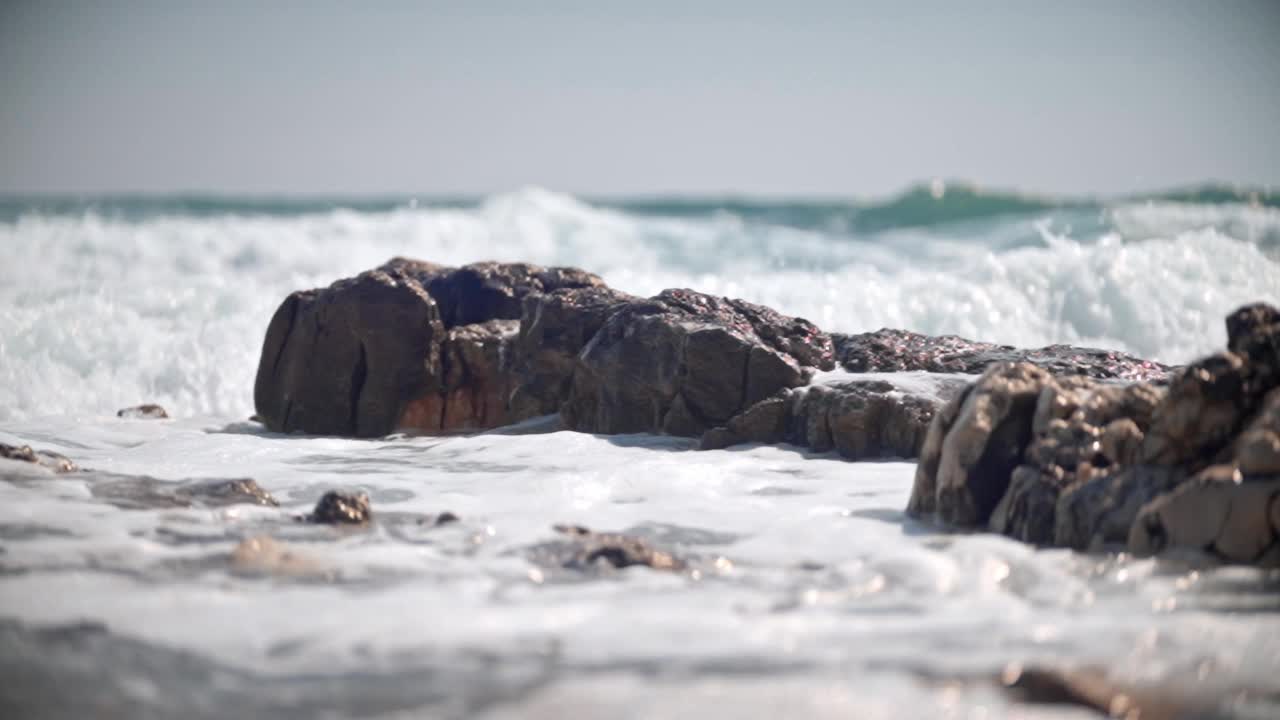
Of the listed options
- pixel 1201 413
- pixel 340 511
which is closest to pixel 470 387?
pixel 340 511

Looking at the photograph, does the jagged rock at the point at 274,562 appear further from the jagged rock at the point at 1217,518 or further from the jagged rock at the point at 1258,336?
the jagged rock at the point at 1258,336

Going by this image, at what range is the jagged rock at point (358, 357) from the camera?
7594 millimetres

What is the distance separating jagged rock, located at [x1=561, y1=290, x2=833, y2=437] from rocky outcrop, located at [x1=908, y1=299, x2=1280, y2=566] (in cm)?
179

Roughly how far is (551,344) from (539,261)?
48.7 ft

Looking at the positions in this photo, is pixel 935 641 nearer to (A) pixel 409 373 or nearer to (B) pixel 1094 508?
(B) pixel 1094 508

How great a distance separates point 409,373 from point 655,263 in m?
14.2

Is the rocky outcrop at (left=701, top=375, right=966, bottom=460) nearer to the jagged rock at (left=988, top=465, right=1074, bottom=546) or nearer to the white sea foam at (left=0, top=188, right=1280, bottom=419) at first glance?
the jagged rock at (left=988, top=465, right=1074, bottom=546)

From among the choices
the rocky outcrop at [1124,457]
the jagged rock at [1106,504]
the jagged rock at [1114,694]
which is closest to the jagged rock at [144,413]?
the rocky outcrop at [1124,457]

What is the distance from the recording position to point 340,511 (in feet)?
15.8

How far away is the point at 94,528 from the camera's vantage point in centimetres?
456

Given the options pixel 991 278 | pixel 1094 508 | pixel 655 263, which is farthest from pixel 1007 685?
pixel 655 263

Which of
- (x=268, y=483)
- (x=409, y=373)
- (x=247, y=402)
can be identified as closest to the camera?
(x=268, y=483)

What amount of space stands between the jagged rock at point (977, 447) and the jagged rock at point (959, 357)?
5.11 feet

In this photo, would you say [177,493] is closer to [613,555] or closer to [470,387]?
[613,555]
